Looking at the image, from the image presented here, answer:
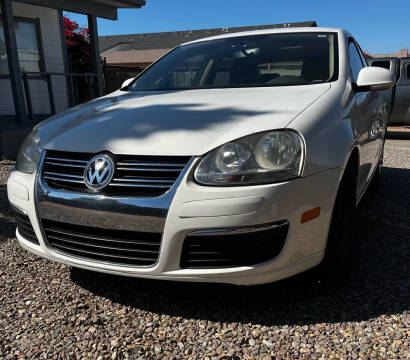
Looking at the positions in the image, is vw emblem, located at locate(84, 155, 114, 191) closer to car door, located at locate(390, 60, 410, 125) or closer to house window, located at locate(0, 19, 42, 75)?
house window, located at locate(0, 19, 42, 75)

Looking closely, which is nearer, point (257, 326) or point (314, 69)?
point (257, 326)

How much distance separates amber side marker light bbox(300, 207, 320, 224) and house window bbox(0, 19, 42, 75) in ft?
29.3

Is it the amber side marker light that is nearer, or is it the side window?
the amber side marker light

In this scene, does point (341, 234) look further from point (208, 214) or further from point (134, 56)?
point (134, 56)

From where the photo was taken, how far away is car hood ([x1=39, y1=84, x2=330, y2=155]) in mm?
1946

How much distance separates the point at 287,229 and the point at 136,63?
26638mm

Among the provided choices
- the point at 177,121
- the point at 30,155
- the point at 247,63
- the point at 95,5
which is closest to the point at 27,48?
the point at 95,5

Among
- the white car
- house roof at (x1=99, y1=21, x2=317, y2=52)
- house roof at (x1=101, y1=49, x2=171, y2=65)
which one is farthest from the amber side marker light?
house roof at (x1=99, y1=21, x2=317, y2=52)

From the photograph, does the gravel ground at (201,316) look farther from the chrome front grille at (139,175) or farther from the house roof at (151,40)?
the house roof at (151,40)

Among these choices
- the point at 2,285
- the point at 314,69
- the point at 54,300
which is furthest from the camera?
the point at 314,69

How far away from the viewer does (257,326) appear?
2.07 meters

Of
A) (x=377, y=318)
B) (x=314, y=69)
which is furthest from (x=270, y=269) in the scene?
(x=314, y=69)

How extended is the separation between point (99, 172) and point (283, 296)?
4.09ft

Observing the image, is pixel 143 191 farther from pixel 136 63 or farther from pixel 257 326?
pixel 136 63
